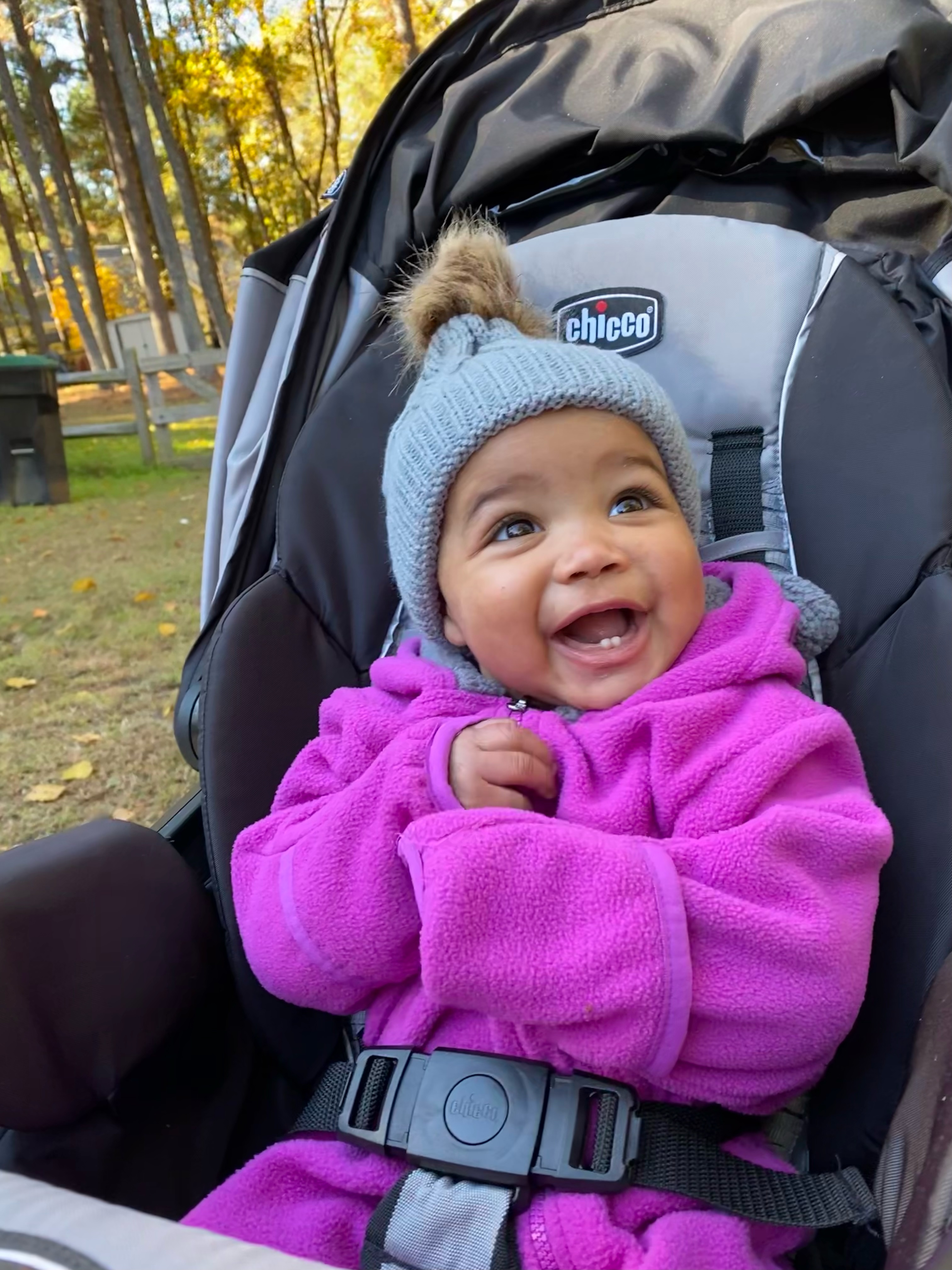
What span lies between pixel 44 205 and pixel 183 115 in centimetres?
254

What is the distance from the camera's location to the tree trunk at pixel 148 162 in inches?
254

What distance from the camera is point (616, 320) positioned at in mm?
1483

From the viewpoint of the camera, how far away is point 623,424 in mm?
1158

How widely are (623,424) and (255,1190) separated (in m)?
0.90

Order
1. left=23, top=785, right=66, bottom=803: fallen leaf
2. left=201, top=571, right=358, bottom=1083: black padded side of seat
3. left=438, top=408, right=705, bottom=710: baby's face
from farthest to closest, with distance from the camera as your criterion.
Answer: left=23, top=785, right=66, bottom=803: fallen leaf
left=201, top=571, right=358, bottom=1083: black padded side of seat
left=438, top=408, right=705, bottom=710: baby's face

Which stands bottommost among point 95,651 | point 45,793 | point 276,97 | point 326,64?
point 45,793

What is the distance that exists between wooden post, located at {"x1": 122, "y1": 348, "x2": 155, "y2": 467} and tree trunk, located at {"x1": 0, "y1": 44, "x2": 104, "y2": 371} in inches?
109

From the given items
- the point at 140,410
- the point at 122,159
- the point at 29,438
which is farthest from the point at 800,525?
the point at 122,159

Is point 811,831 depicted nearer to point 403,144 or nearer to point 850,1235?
point 850,1235

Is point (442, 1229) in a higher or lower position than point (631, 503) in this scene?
lower

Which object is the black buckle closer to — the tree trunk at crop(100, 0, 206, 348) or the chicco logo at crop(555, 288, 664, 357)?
the chicco logo at crop(555, 288, 664, 357)

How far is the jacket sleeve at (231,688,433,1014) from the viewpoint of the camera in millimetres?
1007

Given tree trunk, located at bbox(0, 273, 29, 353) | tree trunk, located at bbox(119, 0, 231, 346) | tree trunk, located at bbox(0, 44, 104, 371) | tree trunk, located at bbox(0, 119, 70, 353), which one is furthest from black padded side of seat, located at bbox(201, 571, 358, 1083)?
tree trunk, located at bbox(0, 273, 29, 353)

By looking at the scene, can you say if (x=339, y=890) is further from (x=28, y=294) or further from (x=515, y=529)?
(x=28, y=294)
